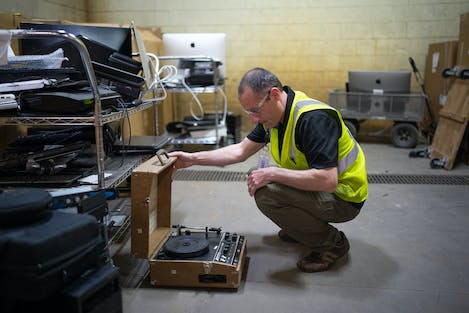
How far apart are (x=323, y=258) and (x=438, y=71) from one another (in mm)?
3859

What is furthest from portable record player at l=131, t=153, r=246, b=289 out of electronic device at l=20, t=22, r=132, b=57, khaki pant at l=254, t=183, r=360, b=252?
electronic device at l=20, t=22, r=132, b=57

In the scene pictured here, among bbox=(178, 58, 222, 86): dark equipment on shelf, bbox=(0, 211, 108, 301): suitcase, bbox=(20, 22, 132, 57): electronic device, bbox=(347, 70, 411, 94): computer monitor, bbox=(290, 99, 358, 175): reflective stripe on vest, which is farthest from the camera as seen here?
bbox=(347, 70, 411, 94): computer monitor

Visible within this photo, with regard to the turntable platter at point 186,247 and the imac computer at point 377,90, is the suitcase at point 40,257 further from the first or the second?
the imac computer at point 377,90

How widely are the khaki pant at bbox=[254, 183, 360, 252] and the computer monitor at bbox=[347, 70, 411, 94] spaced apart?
3.32 meters

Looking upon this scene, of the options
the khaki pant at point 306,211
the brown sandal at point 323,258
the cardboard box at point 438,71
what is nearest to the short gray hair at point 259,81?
the khaki pant at point 306,211

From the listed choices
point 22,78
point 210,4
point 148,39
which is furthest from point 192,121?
point 22,78

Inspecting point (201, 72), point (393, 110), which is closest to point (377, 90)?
point (393, 110)

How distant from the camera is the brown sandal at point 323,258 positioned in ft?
7.22

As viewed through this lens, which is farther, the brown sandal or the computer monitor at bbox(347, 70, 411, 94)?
the computer monitor at bbox(347, 70, 411, 94)

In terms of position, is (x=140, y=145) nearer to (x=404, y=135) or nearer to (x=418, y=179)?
(x=418, y=179)

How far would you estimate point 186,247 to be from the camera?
6.94 feet

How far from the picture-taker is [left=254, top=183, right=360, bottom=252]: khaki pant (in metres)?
2.14

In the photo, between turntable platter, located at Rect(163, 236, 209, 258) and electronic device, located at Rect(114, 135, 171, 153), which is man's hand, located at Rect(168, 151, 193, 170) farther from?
turntable platter, located at Rect(163, 236, 209, 258)

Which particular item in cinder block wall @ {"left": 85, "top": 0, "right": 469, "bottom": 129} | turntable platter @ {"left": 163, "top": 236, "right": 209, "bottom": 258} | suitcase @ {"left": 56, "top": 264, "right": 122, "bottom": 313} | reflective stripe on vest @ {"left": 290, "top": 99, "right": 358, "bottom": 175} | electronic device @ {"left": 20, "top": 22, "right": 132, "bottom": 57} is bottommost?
turntable platter @ {"left": 163, "top": 236, "right": 209, "bottom": 258}
